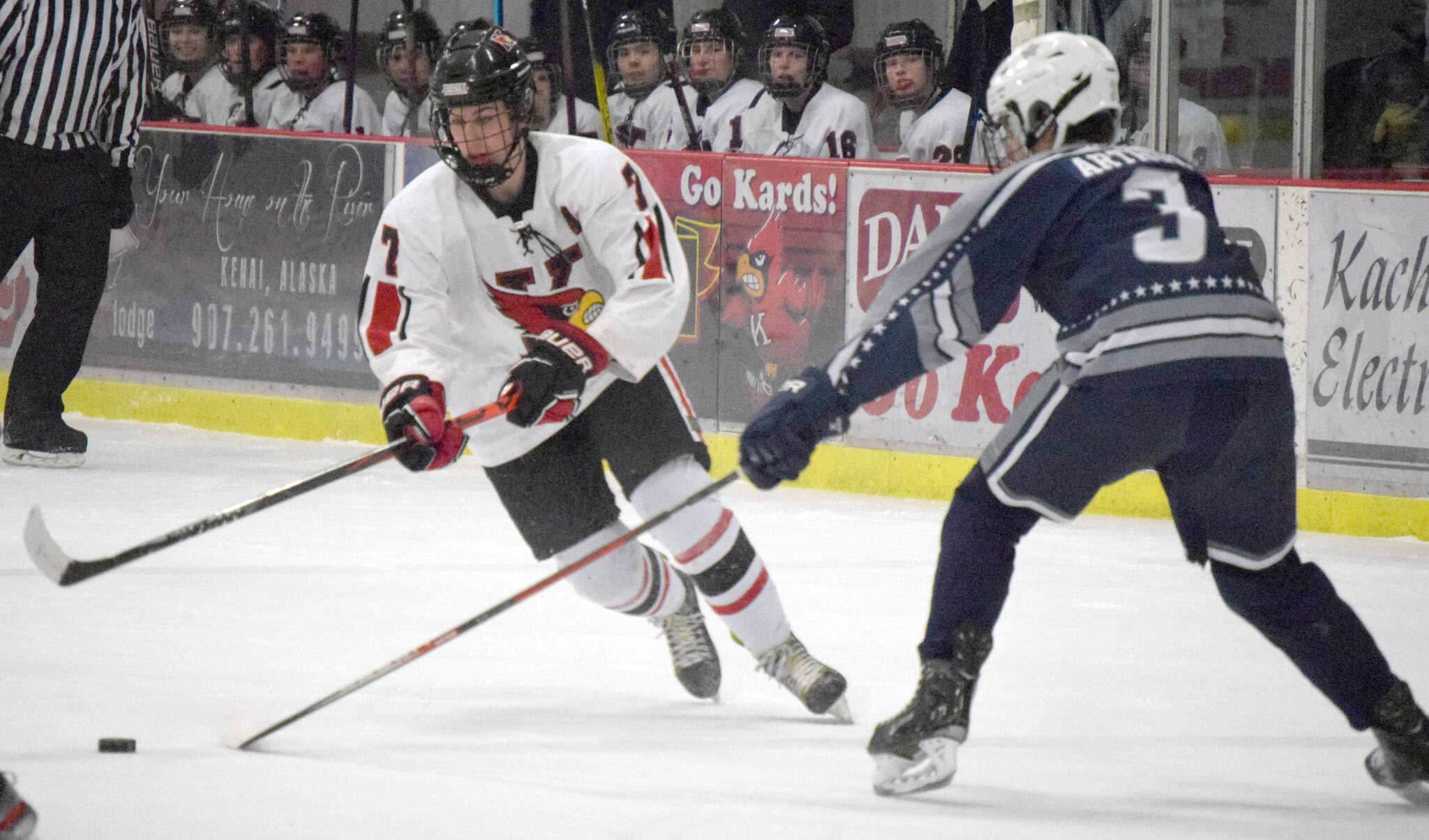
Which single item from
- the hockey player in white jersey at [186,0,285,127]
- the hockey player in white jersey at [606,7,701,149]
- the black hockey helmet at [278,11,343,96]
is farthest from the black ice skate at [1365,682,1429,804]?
the hockey player in white jersey at [186,0,285,127]

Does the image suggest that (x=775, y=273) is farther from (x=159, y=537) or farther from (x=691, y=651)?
(x=159, y=537)

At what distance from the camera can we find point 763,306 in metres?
5.65

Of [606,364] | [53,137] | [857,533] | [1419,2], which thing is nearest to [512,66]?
[606,364]

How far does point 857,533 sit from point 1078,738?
1940mm

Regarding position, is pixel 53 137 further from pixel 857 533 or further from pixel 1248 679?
pixel 1248 679

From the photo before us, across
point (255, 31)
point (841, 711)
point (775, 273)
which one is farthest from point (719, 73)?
point (841, 711)

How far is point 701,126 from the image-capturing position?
7.38 metres

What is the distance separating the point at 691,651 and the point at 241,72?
18.4 ft

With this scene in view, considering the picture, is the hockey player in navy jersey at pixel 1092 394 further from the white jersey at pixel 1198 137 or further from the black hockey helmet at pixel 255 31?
the black hockey helmet at pixel 255 31

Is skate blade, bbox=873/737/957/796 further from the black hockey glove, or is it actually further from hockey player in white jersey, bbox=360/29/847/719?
the black hockey glove

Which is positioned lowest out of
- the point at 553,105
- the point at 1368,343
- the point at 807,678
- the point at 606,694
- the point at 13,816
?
the point at 606,694

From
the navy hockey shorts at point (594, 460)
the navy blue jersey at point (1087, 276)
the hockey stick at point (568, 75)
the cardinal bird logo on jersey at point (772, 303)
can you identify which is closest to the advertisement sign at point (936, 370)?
the cardinal bird logo on jersey at point (772, 303)

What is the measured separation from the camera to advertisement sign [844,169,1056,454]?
5.21m

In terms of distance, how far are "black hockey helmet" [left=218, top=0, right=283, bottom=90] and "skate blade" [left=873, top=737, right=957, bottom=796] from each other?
6.18 m
